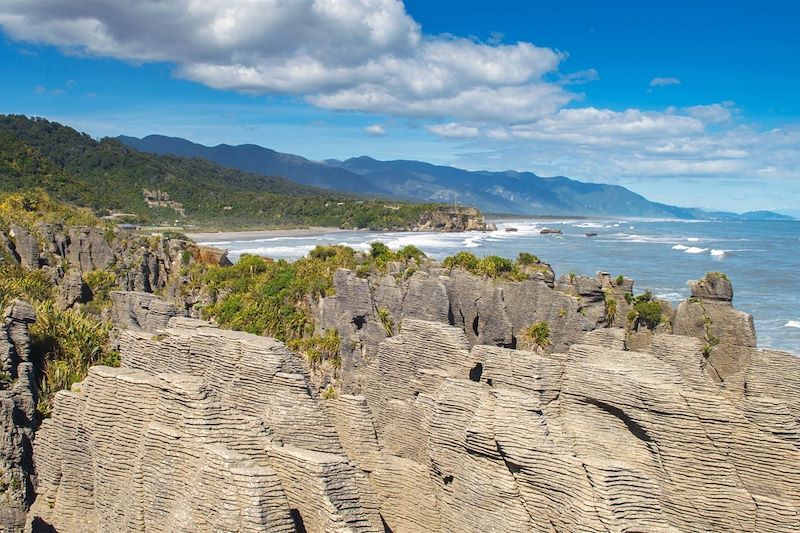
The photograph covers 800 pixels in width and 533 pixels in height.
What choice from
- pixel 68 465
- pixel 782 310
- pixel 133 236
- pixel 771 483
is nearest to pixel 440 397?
pixel 771 483

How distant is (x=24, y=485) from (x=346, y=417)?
5.08 metres

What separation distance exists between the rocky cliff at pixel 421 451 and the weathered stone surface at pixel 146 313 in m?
4.25

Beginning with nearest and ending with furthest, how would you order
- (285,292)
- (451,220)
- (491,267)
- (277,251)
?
(491,267)
(285,292)
(277,251)
(451,220)

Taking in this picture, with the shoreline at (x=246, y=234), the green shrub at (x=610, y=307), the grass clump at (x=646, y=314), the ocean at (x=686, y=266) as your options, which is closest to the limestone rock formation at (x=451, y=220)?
the shoreline at (x=246, y=234)

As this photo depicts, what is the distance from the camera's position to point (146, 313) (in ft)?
47.0

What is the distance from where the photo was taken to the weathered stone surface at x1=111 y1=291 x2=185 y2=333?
14125 millimetres

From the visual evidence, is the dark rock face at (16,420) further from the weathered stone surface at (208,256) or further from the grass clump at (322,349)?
the weathered stone surface at (208,256)

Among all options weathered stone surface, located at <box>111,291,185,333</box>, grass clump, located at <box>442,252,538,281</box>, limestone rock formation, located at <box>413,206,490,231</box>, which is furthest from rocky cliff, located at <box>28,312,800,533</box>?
limestone rock formation, located at <box>413,206,490,231</box>

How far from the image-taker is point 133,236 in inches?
1896

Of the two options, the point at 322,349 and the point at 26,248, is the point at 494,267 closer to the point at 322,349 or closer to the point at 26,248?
the point at 322,349

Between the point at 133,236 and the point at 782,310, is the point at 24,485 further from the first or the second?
the point at 782,310

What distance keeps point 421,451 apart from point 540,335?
14900 mm

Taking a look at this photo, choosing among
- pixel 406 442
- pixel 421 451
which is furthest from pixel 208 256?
pixel 421 451

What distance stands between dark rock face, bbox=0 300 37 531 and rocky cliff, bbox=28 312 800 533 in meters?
0.52
